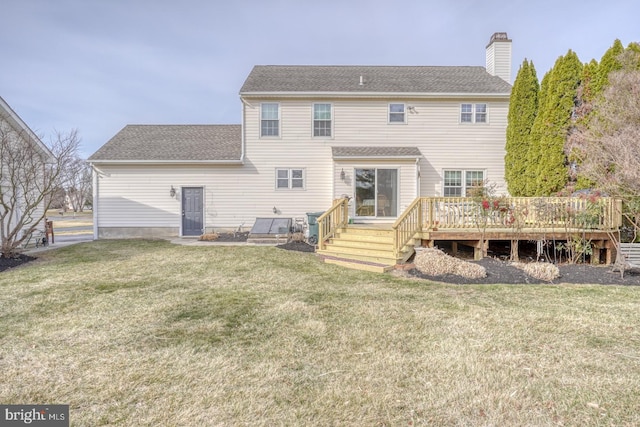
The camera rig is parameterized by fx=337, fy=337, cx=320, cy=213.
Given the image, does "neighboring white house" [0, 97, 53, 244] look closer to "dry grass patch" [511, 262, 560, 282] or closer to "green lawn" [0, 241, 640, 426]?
"green lawn" [0, 241, 640, 426]

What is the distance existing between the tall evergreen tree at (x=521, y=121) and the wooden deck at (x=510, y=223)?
4.09m

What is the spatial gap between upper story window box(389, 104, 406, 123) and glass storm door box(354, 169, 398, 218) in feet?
7.27

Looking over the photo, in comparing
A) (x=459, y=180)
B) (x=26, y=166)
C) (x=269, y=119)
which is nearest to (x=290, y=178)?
(x=269, y=119)

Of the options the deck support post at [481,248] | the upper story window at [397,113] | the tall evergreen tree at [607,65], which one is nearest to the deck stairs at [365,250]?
the deck support post at [481,248]

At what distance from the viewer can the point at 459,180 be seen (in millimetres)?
13500

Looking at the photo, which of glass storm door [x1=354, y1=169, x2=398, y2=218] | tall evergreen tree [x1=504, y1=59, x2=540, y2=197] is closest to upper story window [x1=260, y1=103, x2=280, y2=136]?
glass storm door [x1=354, y1=169, x2=398, y2=218]

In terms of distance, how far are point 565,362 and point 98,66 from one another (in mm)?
22400

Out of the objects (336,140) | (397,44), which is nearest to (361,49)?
(397,44)

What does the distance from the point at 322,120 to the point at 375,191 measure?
3.57 metres

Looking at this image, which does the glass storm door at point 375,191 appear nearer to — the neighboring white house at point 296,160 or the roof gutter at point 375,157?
the roof gutter at point 375,157

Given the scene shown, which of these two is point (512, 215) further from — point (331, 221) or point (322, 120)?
point (322, 120)

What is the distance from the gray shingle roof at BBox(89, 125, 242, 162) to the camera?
1329cm

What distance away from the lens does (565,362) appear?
10.6 feet

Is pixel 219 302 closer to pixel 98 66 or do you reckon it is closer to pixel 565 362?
pixel 565 362
